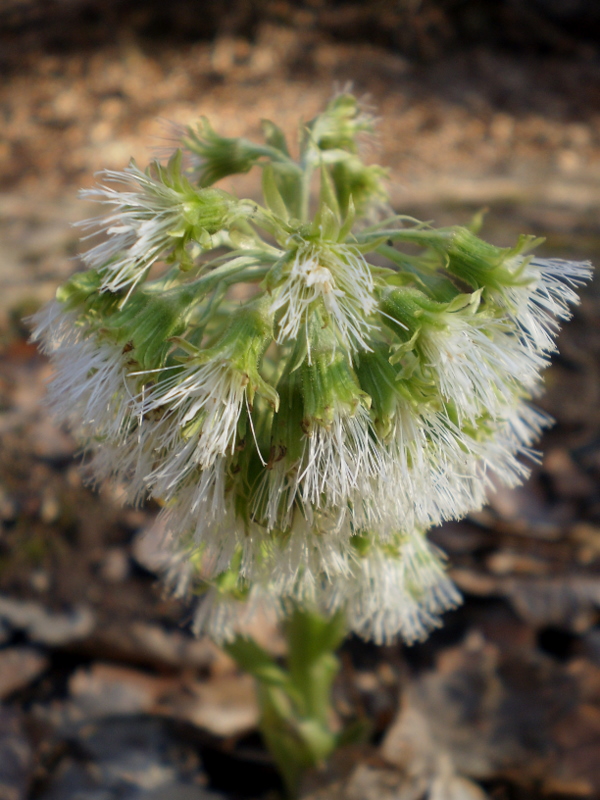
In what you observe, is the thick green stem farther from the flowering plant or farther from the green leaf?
the green leaf

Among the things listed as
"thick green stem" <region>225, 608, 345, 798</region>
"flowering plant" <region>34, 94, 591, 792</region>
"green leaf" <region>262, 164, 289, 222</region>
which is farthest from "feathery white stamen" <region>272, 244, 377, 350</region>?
"thick green stem" <region>225, 608, 345, 798</region>

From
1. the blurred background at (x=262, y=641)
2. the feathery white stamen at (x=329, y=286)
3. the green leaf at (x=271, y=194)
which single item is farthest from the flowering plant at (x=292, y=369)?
the blurred background at (x=262, y=641)

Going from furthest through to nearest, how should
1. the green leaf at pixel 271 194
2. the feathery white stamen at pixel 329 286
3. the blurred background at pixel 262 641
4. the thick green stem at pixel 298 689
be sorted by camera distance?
the blurred background at pixel 262 641 < the thick green stem at pixel 298 689 < the green leaf at pixel 271 194 < the feathery white stamen at pixel 329 286

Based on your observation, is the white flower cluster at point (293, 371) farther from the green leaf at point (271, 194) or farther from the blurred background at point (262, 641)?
the blurred background at point (262, 641)

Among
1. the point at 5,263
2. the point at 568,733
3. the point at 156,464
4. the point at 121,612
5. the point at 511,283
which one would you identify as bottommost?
the point at 568,733

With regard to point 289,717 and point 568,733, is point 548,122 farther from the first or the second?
point 289,717

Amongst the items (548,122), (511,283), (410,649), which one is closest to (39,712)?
(410,649)

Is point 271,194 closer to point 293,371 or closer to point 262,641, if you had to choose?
point 293,371

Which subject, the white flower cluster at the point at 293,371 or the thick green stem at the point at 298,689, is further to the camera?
the thick green stem at the point at 298,689

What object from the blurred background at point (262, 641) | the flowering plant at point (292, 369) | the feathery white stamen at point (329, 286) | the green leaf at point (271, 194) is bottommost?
the blurred background at point (262, 641)
